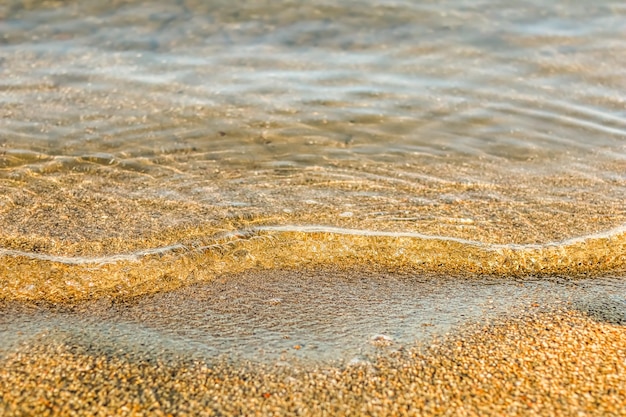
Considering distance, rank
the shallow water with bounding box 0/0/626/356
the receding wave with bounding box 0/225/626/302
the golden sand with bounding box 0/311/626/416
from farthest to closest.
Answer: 1. the shallow water with bounding box 0/0/626/356
2. the receding wave with bounding box 0/225/626/302
3. the golden sand with bounding box 0/311/626/416

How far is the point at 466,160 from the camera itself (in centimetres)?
646

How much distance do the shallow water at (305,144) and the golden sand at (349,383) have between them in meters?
0.32

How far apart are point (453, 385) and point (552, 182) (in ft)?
10.9

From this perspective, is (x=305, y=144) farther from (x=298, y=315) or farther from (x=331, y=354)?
(x=331, y=354)

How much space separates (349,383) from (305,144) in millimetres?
3747

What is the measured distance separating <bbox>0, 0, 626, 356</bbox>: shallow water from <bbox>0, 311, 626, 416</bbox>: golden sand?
1.06 feet

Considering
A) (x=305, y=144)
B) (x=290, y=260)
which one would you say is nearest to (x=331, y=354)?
(x=290, y=260)

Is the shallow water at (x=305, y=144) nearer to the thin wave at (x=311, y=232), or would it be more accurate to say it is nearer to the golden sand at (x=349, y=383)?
the thin wave at (x=311, y=232)

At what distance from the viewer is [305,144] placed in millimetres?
6652

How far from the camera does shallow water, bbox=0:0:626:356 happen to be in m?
4.49

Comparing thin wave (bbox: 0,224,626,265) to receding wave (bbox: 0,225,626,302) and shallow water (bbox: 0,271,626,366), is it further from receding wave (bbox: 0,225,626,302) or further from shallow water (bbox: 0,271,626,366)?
shallow water (bbox: 0,271,626,366)

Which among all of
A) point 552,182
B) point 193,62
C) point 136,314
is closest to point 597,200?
point 552,182

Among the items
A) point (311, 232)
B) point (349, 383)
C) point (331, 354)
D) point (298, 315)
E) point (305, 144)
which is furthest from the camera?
point (305, 144)

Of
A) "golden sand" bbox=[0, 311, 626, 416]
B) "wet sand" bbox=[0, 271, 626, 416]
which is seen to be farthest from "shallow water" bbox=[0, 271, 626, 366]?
"golden sand" bbox=[0, 311, 626, 416]
